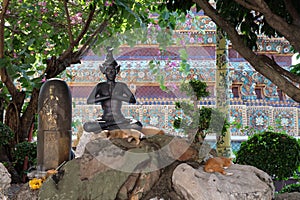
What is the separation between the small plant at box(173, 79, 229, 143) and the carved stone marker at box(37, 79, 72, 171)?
1.12 m

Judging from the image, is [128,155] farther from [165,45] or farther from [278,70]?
[165,45]

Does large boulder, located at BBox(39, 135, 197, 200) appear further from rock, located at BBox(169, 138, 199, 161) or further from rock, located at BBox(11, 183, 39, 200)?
rock, located at BBox(11, 183, 39, 200)

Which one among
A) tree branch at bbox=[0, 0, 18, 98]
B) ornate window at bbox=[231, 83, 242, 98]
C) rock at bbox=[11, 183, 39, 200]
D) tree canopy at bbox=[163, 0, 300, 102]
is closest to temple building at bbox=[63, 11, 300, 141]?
→ ornate window at bbox=[231, 83, 242, 98]

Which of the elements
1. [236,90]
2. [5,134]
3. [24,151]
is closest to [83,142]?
[24,151]

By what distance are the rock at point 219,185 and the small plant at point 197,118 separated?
0.57 meters

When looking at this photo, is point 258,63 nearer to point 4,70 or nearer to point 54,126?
point 54,126

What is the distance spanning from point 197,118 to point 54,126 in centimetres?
140

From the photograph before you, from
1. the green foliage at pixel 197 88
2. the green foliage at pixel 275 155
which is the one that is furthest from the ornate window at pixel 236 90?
the green foliage at pixel 197 88

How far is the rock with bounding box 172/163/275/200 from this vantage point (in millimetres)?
2900

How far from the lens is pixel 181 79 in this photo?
16.1 feet

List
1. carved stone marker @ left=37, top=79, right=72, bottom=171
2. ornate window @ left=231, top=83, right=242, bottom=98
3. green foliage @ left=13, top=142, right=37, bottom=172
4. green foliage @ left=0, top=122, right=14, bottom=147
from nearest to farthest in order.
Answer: carved stone marker @ left=37, top=79, right=72, bottom=171 → green foliage @ left=0, top=122, right=14, bottom=147 → green foliage @ left=13, top=142, right=37, bottom=172 → ornate window @ left=231, top=83, right=242, bottom=98

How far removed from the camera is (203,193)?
2.88 m

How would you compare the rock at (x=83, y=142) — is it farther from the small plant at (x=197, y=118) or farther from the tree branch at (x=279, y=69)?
the tree branch at (x=279, y=69)

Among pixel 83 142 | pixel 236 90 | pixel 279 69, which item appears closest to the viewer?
pixel 279 69
